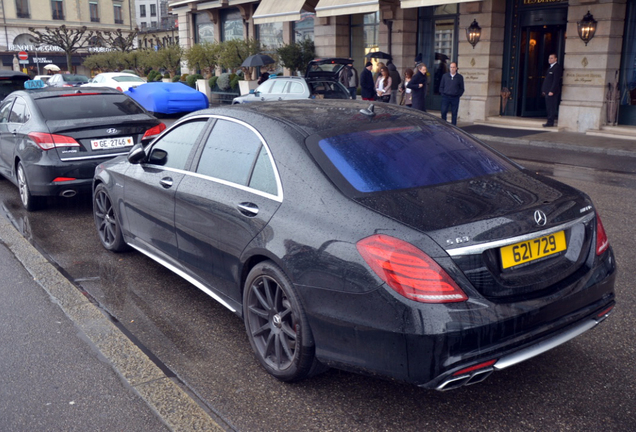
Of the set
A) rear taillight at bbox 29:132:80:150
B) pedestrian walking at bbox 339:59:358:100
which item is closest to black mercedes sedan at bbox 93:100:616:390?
rear taillight at bbox 29:132:80:150

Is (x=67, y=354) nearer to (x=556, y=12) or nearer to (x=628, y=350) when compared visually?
(x=628, y=350)

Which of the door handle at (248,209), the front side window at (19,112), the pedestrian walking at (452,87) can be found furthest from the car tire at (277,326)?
the pedestrian walking at (452,87)

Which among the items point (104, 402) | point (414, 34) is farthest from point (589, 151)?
→ point (104, 402)

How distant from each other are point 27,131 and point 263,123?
511 cm

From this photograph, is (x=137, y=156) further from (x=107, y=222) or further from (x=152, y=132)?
(x=152, y=132)

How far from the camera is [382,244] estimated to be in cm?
301

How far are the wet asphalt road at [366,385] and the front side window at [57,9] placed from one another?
80.6 metres

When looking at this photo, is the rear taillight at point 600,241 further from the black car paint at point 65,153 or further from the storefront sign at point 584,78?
the storefront sign at point 584,78

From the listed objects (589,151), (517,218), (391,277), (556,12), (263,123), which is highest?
(556,12)

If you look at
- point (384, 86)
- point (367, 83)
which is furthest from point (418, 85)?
point (367, 83)

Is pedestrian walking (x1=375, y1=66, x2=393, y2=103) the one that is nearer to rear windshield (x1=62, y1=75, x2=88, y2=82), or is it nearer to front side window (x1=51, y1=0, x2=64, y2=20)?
rear windshield (x1=62, y1=75, x2=88, y2=82)

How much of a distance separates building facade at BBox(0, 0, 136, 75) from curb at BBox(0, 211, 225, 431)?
6755cm

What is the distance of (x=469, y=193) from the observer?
341 cm

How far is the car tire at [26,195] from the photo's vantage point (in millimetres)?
7979
